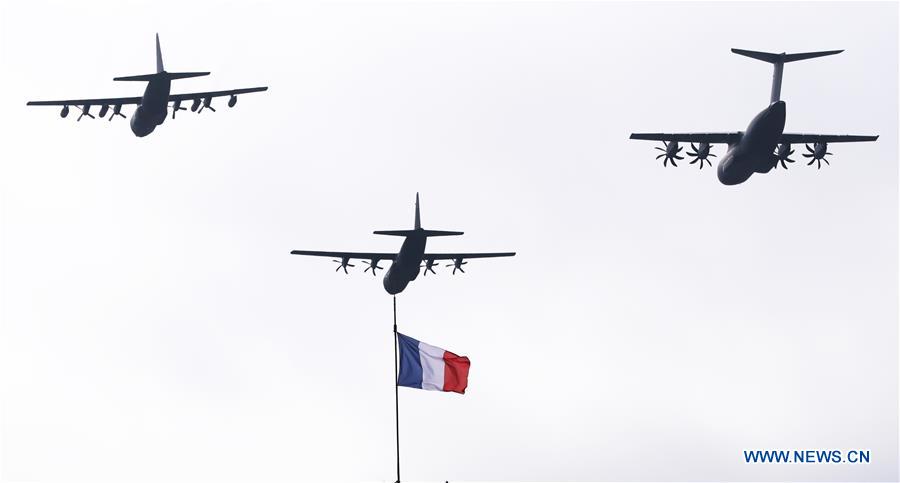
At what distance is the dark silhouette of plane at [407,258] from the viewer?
11338cm

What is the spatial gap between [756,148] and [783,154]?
6.13 m

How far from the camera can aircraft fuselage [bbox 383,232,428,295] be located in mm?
116000

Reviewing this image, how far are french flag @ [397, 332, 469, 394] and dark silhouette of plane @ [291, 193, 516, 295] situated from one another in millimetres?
16968

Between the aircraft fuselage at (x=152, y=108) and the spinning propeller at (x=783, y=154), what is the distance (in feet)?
→ 126

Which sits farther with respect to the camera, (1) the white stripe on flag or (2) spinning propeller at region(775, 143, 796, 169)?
(2) spinning propeller at region(775, 143, 796, 169)

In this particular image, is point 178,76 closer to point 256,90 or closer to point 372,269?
point 256,90

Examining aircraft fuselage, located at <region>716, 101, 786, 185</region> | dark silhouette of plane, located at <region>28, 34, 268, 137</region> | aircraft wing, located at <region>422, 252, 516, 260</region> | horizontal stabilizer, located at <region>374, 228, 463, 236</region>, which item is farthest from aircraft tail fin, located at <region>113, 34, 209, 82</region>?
aircraft fuselage, located at <region>716, 101, 786, 185</region>

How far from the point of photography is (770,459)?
117 meters

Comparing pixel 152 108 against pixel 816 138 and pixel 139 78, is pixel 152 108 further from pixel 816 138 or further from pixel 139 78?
pixel 816 138

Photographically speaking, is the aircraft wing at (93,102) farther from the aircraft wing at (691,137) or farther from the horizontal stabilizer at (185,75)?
the aircraft wing at (691,137)

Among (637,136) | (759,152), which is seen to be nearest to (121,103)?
(637,136)

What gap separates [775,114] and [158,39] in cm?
4269

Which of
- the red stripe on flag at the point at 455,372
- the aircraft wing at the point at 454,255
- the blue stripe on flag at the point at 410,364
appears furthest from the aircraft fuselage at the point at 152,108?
the red stripe on flag at the point at 455,372

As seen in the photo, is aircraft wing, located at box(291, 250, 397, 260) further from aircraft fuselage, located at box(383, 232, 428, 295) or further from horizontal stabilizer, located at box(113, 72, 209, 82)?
horizontal stabilizer, located at box(113, 72, 209, 82)
